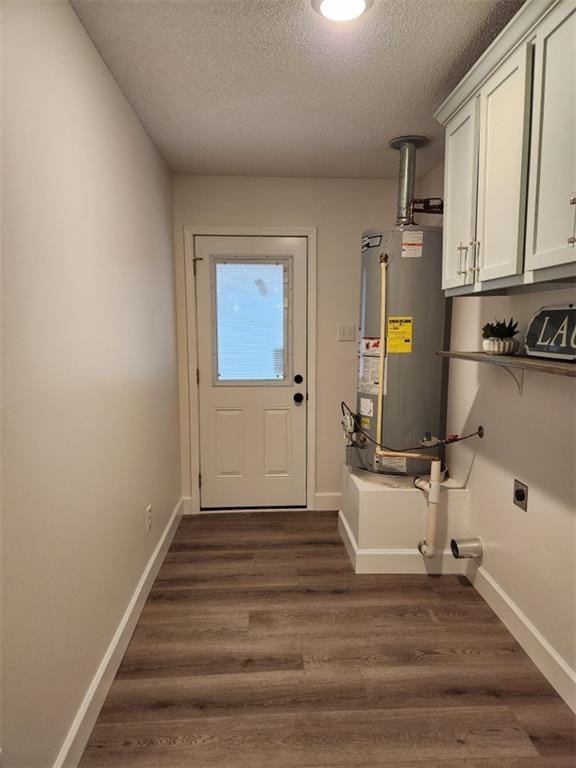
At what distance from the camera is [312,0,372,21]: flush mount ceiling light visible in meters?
1.36

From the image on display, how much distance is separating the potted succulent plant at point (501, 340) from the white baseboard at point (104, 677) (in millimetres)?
1980

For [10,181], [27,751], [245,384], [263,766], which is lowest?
[263,766]

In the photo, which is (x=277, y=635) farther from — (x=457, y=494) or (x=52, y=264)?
(x=52, y=264)

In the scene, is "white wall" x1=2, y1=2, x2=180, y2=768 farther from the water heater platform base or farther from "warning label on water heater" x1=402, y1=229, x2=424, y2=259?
"warning label on water heater" x1=402, y1=229, x2=424, y2=259

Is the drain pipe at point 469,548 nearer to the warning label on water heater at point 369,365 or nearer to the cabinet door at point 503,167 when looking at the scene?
the warning label on water heater at point 369,365

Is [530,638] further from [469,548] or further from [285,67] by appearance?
[285,67]

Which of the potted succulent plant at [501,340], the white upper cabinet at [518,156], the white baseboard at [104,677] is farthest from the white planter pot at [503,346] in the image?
the white baseboard at [104,677]

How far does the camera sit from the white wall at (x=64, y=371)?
1.07 m

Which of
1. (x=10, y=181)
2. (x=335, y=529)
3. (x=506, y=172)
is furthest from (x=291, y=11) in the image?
(x=335, y=529)

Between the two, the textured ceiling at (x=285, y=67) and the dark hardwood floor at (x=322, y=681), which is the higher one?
the textured ceiling at (x=285, y=67)

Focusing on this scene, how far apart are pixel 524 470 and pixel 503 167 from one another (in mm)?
1241

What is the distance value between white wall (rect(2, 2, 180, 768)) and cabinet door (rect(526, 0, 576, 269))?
1493 millimetres

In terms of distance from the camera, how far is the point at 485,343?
1854 mm

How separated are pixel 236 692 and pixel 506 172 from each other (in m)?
2.19
